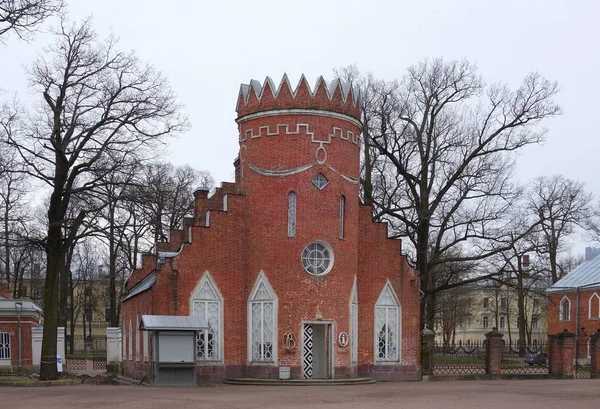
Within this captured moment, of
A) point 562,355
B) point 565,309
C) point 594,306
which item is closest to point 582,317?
point 594,306

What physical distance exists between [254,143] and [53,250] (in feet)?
26.6

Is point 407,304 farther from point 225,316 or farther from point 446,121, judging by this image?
point 446,121

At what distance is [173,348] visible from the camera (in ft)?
79.0

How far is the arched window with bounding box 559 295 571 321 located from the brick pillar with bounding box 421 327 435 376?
25.9 m

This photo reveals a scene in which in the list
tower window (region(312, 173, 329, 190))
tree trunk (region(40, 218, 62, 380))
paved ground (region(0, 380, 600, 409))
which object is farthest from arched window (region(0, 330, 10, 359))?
tower window (region(312, 173, 329, 190))

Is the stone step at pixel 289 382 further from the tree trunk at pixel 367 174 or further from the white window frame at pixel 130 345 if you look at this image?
the tree trunk at pixel 367 174

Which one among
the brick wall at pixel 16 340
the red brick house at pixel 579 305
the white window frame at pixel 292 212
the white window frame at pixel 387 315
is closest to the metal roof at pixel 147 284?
the white window frame at pixel 292 212

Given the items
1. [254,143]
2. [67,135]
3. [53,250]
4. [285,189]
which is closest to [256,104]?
[254,143]

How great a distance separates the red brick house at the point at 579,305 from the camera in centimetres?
4856

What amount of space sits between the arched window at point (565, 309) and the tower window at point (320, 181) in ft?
103

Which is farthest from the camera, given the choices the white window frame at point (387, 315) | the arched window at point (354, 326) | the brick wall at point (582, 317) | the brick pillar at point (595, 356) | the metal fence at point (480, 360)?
the brick wall at point (582, 317)

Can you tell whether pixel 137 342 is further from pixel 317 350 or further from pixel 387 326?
pixel 387 326

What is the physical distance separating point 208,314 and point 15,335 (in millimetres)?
17887

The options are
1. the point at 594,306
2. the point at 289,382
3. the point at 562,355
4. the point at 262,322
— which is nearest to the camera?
the point at 289,382
